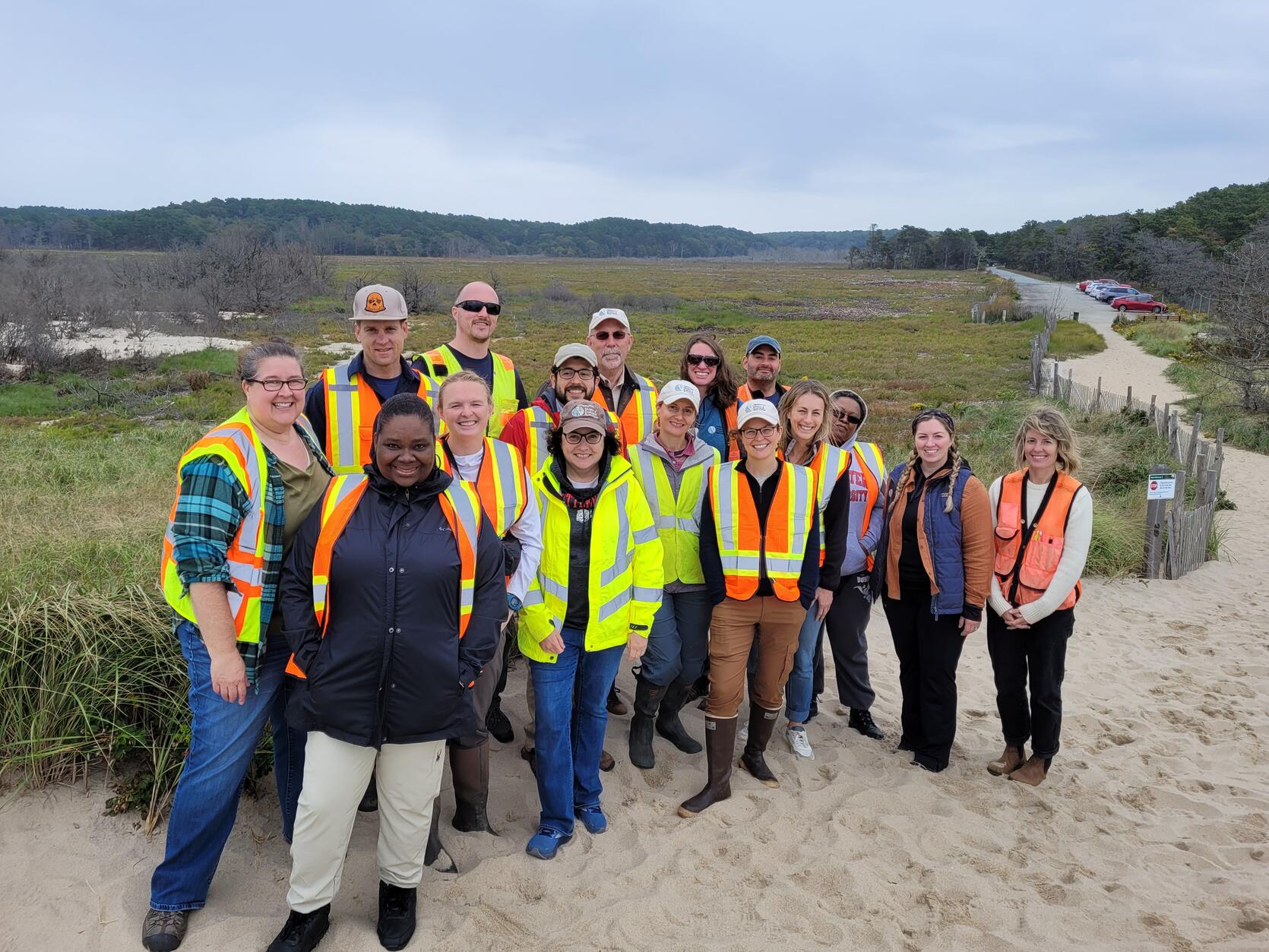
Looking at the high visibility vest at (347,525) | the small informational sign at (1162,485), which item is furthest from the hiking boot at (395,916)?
the small informational sign at (1162,485)


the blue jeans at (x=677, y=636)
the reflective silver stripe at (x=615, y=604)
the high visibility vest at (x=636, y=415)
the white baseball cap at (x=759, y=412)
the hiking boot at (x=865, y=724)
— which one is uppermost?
the white baseball cap at (x=759, y=412)

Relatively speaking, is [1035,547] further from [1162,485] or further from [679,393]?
[1162,485]

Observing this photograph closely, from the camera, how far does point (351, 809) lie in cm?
289

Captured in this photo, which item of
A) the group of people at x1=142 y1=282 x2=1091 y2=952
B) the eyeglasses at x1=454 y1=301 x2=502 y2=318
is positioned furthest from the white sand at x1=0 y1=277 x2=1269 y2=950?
the eyeglasses at x1=454 y1=301 x2=502 y2=318

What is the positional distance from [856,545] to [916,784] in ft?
4.63

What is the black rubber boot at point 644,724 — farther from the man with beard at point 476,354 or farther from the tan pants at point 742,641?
the man with beard at point 476,354

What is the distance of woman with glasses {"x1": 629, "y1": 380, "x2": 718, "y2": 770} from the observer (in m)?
4.16

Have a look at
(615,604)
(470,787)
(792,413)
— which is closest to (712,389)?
(792,413)

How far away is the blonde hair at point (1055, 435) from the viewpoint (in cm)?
428

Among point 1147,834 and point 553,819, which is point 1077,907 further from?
point 553,819

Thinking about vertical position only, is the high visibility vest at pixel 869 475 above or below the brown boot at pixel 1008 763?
above

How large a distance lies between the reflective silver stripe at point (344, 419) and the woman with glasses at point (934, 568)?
2.93m

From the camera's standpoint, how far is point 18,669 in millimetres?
3801

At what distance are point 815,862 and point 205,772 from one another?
2.75 metres
